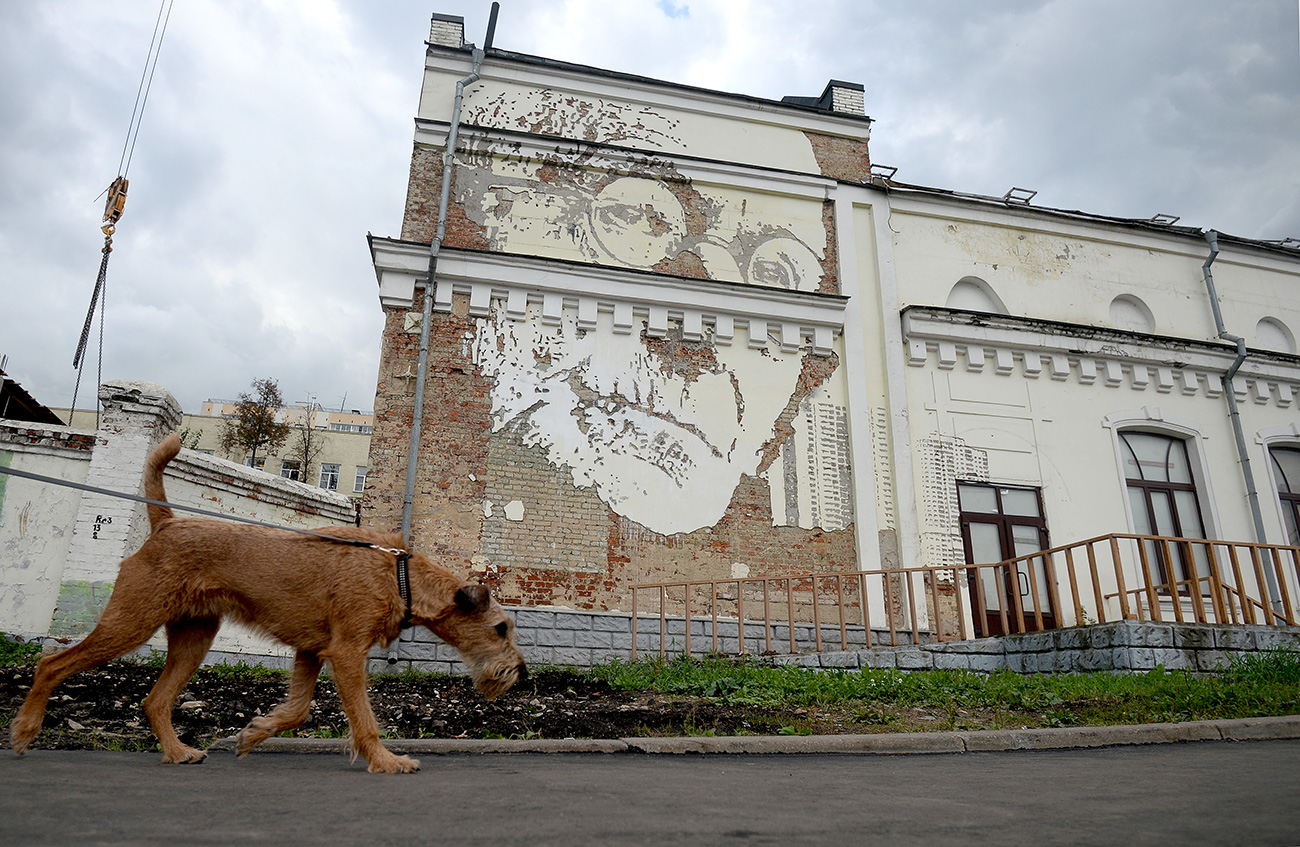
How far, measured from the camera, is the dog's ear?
13.3 ft

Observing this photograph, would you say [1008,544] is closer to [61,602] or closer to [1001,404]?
[1001,404]

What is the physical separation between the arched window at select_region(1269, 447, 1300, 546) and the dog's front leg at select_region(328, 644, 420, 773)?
15.1 meters

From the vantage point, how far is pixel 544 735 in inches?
208

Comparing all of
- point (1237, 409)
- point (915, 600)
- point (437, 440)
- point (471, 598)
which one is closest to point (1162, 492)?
point (1237, 409)

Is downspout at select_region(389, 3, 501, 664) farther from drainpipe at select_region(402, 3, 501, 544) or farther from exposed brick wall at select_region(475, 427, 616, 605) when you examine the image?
exposed brick wall at select_region(475, 427, 616, 605)

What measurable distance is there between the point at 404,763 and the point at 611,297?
892cm

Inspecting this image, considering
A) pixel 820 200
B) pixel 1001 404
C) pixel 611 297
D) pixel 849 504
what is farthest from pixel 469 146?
pixel 1001 404

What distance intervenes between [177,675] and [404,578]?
1.20 metres

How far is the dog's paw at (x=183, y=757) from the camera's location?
12.0 feet

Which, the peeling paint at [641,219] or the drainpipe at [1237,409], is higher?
the peeling paint at [641,219]

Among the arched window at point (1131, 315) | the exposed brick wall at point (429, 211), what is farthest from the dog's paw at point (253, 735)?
the arched window at point (1131, 315)

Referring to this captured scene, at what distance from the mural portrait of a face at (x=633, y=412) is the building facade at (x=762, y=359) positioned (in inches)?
1.4

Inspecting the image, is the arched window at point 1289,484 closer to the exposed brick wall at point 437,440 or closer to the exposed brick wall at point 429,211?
the exposed brick wall at point 437,440

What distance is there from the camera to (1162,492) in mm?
13133
